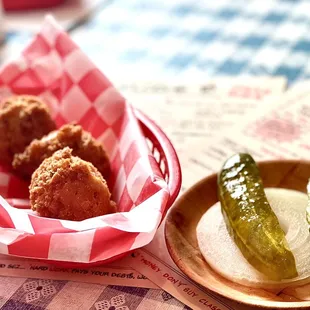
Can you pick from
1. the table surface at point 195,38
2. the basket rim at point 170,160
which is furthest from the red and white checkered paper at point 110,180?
the table surface at point 195,38

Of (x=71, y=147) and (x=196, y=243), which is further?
(x=71, y=147)

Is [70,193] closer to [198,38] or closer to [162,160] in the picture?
[162,160]

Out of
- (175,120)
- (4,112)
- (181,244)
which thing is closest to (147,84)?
(175,120)

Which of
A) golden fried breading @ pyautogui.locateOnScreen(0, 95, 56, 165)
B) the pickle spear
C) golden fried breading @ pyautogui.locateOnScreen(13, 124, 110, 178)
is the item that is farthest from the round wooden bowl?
golden fried breading @ pyautogui.locateOnScreen(0, 95, 56, 165)

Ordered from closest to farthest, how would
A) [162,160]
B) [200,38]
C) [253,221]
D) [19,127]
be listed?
[253,221], [162,160], [19,127], [200,38]

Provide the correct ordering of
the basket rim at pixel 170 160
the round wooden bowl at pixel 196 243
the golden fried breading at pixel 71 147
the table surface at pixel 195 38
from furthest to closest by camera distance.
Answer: the table surface at pixel 195 38, the golden fried breading at pixel 71 147, the basket rim at pixel 170 160, the round wooden bowl at pixel 196 243

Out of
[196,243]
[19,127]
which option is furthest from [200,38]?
[196,243]

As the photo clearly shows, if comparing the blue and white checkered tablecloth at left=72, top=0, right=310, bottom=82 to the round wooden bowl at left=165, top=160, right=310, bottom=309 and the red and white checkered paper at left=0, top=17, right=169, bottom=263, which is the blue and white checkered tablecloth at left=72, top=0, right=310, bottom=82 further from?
the round wooden bowl at left=165, top=160, right=310, bottom=309

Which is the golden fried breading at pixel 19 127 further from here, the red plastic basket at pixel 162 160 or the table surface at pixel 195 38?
the table surface at pixel 195 38
